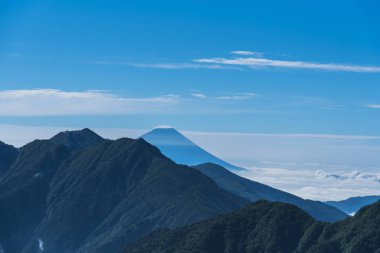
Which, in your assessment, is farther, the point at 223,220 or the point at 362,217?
the point at 223,220

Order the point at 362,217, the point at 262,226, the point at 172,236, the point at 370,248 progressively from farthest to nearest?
the point at 172,236
the point at 262,226
the point at 362,217
the point at 370,248

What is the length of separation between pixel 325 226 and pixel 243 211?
27.1 meters

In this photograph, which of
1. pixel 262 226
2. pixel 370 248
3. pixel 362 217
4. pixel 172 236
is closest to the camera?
pixel 370 248

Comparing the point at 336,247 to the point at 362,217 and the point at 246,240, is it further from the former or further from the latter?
the point at 246,240

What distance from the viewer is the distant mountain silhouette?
168 metres

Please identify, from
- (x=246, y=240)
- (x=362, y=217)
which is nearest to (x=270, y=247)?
(x=246, y=240)

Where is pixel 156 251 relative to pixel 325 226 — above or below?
below

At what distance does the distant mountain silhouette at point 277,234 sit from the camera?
168m

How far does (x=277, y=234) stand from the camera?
18300cm

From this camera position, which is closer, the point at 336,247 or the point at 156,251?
the point at 336,247

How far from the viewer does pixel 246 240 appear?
185 metres

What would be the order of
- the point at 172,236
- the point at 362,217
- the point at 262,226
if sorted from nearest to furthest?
the point at 362,217, the point at 262,226, the point at 172,236

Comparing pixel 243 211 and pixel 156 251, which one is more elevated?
pixel 243 211

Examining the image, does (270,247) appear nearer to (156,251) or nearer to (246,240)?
(246,240)
